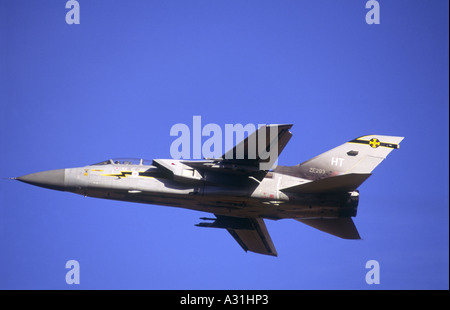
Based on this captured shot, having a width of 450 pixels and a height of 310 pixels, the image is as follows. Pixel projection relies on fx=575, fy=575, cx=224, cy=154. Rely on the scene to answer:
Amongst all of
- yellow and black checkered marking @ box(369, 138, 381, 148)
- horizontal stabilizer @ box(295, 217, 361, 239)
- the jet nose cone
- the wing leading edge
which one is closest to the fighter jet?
the jet nose cone

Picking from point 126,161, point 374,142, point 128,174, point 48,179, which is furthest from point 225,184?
point 48,179

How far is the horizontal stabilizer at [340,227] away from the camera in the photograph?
23.3 m

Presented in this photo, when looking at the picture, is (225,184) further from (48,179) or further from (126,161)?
(48,179)

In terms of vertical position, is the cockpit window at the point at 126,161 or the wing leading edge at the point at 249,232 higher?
the cockpit window at the point at 126,161

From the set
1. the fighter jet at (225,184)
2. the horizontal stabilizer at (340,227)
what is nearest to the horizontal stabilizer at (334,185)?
the fighter jet at (225,184)

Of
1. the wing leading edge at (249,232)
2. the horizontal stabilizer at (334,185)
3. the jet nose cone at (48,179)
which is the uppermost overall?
the jet nose cone at (48,179)

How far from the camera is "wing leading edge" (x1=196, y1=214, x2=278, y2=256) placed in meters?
24.6

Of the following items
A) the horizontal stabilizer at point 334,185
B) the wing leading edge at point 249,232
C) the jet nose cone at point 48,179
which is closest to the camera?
the horizontal stabilizer at point 334,185

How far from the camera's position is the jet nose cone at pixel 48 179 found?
2197 centimetres

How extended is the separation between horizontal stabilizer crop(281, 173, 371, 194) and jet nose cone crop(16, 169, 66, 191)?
8493mm

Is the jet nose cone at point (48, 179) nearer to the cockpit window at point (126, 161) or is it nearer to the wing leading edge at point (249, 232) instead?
the cockpit window at point (126, 161)

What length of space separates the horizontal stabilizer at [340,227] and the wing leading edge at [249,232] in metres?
2.76

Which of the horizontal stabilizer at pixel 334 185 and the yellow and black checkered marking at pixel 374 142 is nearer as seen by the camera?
the horizontal stabilizer at pixel 334 185

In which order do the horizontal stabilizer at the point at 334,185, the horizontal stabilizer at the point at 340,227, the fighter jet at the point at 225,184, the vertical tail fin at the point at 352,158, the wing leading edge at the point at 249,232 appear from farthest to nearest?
the wing leading edge at the point at 249,232 → the horizontal stabilizer at the point at 340,227 → the vertical tail fin at the point at 352,158 → the fighter jet at the point at 225,184 → the horizontal stabilizer at the point at 334,185
